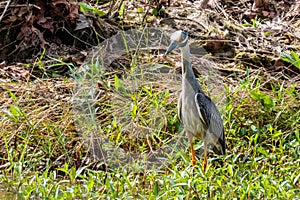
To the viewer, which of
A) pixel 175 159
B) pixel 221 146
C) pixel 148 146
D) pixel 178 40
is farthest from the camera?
pixel 148 146

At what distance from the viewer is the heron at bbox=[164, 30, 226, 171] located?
5.36m

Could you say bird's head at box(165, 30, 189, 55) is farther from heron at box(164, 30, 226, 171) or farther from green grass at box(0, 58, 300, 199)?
green grass at box(0, 58, 300, 199)

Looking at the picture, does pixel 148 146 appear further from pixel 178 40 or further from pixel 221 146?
pixel 178 40

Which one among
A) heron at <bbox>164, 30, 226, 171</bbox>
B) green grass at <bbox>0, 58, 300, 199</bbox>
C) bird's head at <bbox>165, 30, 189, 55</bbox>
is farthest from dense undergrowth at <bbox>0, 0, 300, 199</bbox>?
bird's head at <bbox>165, 30, 189, 55</bbox>

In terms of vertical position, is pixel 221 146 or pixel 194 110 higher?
pixel 194 110

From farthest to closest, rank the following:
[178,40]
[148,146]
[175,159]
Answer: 1. [148,146]
2. [175,159]
3. [178,40]

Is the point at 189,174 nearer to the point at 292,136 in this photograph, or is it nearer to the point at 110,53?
the point at 292,136

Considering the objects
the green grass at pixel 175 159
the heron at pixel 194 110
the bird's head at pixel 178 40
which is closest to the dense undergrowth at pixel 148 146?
the green grass at pixel 175 159

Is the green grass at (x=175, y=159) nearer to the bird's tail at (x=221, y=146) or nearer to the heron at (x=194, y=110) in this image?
the bird's tail at (x=221, y=146)

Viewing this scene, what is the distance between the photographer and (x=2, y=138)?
5.86 metres

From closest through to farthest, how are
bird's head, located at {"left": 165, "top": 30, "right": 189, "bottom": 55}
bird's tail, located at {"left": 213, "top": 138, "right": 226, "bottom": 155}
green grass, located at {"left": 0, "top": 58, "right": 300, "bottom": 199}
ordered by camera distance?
green grass, located at {"left": 0, "top": 58, "right": 300, "bottom": 199}
bird's head, located at {"left": 165, "top": 30, "right": 189, "bottom": 55}
bird's tail, located at {"left": 213, "top": 138, "right": 226, "bottom": 155}

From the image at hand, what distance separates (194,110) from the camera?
17.7 ft

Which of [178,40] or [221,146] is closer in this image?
[178,40]

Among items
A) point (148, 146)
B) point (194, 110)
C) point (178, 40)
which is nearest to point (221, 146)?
point (194, 110)
